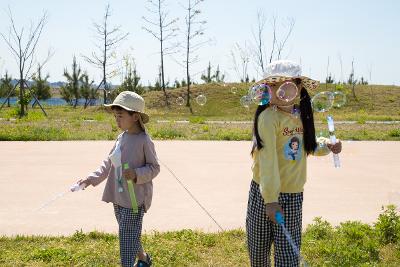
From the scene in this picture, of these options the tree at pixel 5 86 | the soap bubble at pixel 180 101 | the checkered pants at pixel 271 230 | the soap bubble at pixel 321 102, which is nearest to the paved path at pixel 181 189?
the soap bubble at pixel 321 102

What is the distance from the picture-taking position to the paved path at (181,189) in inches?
200

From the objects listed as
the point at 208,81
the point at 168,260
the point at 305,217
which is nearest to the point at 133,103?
the point at 168,260

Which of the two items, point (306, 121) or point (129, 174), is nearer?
point (306, 121)

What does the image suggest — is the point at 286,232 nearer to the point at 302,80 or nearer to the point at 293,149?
the point at 293,149

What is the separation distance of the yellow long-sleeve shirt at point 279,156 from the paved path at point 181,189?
88.6 inches

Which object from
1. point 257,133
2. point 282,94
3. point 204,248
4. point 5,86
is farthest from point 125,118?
point 5,86

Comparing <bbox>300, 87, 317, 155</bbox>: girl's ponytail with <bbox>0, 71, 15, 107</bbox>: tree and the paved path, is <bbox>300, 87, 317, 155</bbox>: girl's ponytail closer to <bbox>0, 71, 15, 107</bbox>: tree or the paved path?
the paved path

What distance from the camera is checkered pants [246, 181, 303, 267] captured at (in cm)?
276

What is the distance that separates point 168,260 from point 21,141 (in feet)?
29.7

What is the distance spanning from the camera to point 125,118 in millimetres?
3395

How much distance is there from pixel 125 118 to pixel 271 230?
126cm

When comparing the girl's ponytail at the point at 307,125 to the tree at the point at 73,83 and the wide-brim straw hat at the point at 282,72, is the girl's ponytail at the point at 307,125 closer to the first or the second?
the wide-brim straw hat at the point at 282,72

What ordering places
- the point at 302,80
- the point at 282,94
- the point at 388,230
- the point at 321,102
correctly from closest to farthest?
the point at 282,94
the point at 302,80
the point at 321,102
the point at 388,230

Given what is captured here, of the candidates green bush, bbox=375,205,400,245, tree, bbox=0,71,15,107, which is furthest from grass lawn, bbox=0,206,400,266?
tree, bbox=0,71,15,107
